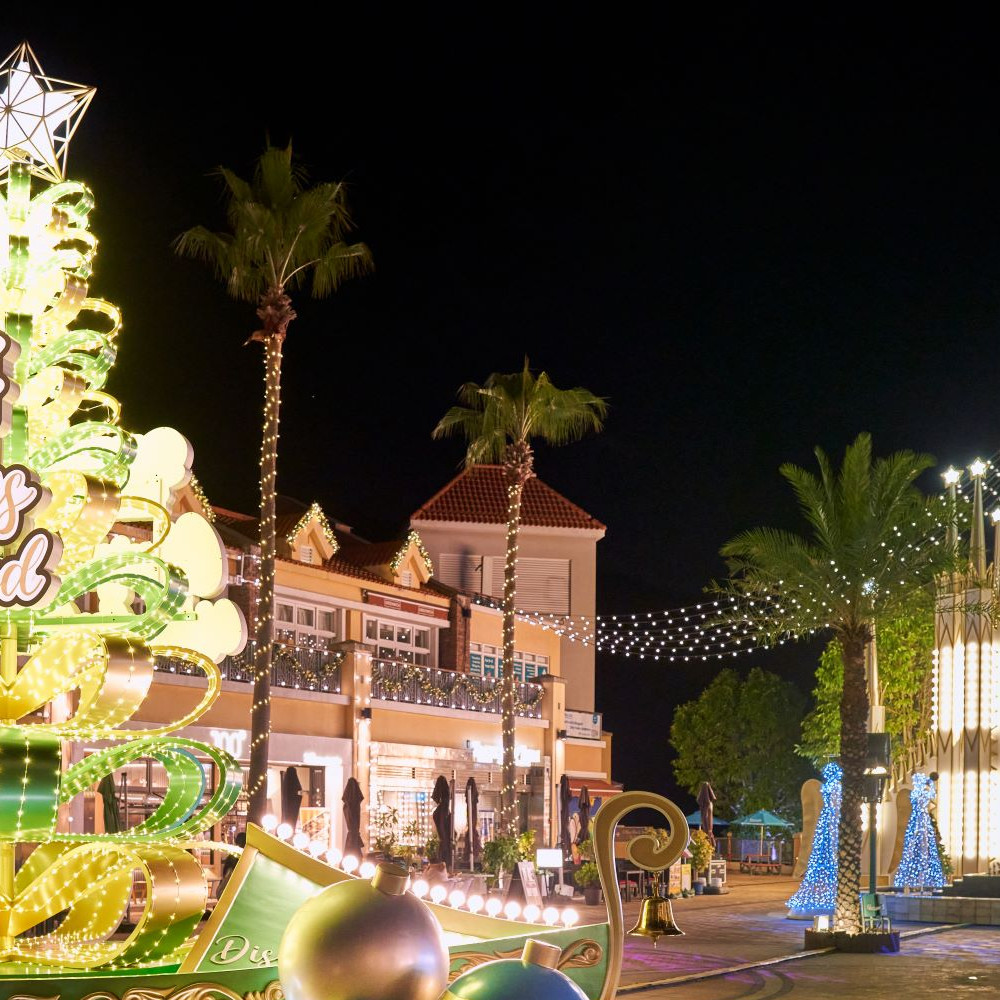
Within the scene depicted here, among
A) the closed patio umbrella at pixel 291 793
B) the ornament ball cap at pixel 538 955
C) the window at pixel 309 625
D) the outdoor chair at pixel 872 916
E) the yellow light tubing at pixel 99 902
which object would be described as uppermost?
the window at pixel 309 625

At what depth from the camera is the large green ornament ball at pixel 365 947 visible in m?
4.55

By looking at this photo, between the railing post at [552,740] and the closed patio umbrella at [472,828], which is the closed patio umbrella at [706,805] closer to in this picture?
the railing post at [552,740]

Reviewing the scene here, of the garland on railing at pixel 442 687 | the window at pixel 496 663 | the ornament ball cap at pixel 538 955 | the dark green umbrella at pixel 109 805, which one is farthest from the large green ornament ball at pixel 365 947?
the window at pixel 496 663

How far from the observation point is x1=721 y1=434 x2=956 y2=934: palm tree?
79.8 feet

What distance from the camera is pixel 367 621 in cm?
3891

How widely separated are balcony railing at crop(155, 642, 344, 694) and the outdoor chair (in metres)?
12.5

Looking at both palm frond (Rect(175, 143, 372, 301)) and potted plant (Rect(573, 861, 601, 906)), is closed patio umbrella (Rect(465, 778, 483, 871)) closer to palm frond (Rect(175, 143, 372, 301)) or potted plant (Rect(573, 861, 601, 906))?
potted plant (Rect(573, 861, 601, 906))

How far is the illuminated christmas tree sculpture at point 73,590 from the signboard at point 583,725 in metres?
38.0

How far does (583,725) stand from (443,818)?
17.5 m

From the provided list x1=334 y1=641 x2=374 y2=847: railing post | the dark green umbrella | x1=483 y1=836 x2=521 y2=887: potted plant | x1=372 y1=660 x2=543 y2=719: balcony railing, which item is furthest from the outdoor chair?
x1=372 y1=660 x2=543 y2=719: balcony railing

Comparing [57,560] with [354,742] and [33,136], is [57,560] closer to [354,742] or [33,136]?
[33,136]

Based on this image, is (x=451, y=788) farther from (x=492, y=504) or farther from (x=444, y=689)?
(x=492, y=504)

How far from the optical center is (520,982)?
4137 mm

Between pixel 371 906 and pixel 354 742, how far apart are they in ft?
100
